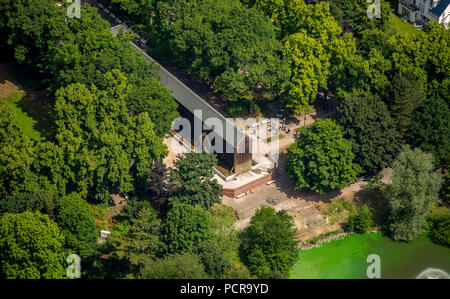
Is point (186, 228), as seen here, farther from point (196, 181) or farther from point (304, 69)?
point (304, 69)

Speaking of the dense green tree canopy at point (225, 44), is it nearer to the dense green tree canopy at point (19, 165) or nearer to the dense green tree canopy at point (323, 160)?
the dense green tree canopy at point (323, 160)

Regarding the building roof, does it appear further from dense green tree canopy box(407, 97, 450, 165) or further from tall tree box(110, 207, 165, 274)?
tall tree box(110, 207, 165, 274)

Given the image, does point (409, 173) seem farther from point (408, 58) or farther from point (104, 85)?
point (104, 85)

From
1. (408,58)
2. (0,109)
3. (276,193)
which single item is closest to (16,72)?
(0,109)

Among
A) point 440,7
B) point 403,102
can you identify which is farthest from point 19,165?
point 440,7

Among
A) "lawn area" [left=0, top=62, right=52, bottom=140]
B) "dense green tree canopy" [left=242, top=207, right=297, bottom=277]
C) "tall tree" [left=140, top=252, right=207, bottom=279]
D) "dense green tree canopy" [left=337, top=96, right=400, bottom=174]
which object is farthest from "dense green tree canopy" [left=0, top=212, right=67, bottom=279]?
"dense green tree canopy" [left=337, top=96, right=400, bottom=174]

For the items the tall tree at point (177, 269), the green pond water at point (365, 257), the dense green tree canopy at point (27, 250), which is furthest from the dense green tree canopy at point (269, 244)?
the dense green tree canopy at point (27, 250)
